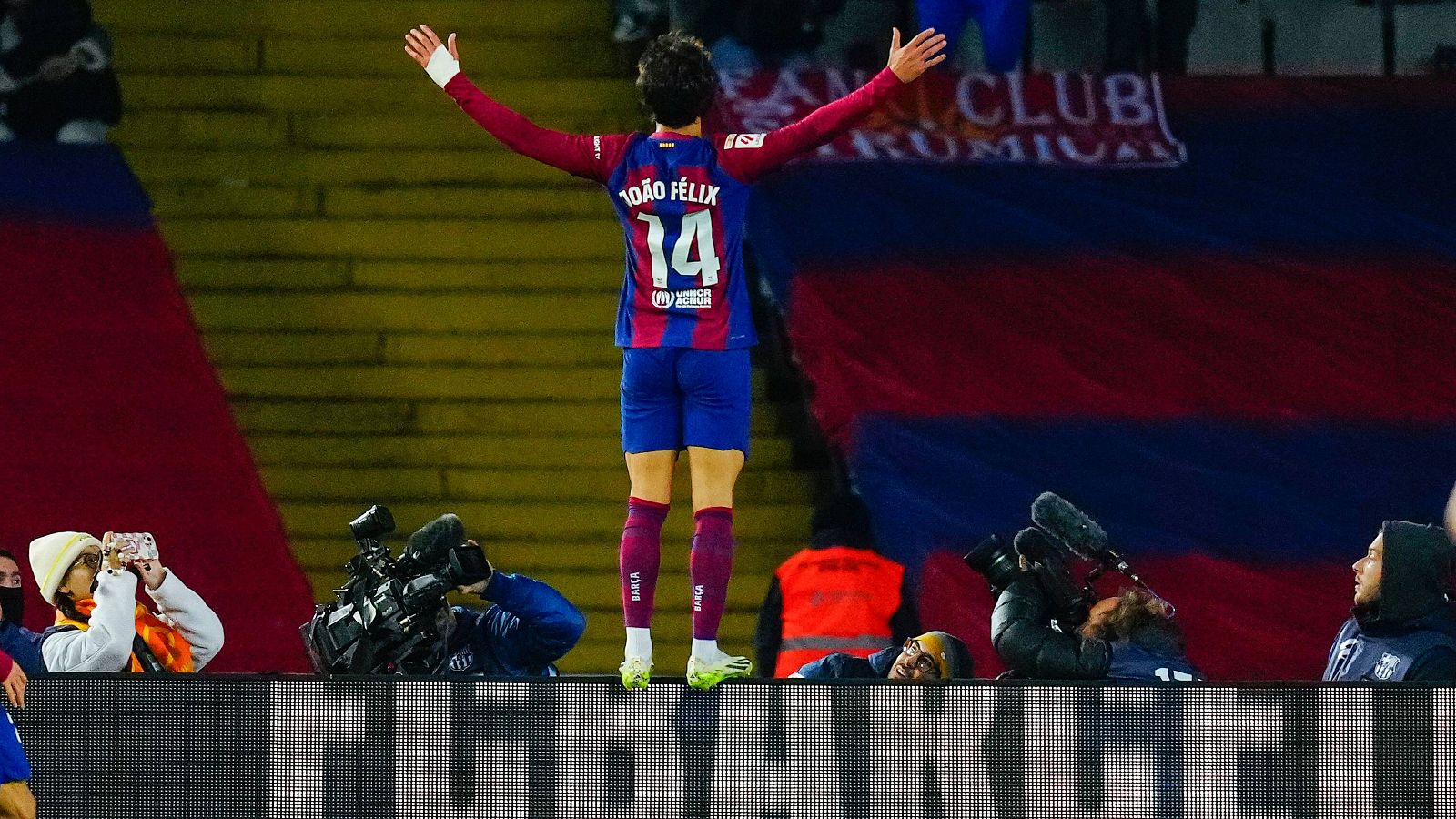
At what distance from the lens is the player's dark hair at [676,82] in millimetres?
5434

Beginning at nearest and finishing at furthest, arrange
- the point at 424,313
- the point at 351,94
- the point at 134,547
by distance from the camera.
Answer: the point at 134,547 → the point at 424,313 → the point at 351,94

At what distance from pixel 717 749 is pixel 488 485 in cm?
561

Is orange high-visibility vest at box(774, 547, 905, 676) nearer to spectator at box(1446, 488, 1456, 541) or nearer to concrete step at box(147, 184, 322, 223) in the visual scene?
spectator at box(1446, 488, 1456, 541)

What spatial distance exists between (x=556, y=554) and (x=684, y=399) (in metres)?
5.00

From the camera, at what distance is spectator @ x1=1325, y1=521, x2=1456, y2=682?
5406mm

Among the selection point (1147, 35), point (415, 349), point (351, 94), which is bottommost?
point (415, 349)

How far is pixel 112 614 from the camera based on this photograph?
5.45 meters

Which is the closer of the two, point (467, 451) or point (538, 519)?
point (538, 519)

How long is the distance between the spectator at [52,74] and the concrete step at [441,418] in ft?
4.71

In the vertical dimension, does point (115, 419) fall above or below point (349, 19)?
below

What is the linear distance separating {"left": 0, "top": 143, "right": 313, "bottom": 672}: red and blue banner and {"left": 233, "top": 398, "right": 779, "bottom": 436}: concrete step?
195mm

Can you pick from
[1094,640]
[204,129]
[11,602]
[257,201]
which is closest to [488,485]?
[257,201]

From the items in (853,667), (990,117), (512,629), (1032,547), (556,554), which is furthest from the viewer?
(556,554)

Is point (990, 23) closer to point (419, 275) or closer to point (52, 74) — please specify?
point (419, 275)
